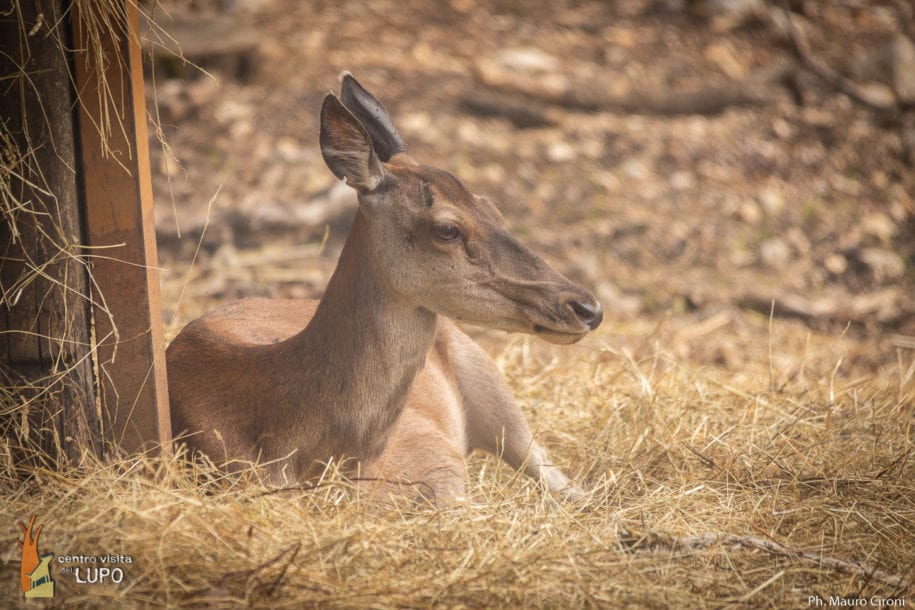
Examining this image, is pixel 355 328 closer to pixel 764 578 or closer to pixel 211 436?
pixel 211 436

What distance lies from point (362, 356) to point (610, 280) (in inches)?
165

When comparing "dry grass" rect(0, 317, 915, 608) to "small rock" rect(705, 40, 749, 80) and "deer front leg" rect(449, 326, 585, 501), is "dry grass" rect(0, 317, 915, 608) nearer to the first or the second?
"deer front leg" rect(449, 326, 585, 501)

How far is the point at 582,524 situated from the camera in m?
3.53

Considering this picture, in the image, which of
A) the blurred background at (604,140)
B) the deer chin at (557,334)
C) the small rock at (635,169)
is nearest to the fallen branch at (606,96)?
the blurred background at (604,140)

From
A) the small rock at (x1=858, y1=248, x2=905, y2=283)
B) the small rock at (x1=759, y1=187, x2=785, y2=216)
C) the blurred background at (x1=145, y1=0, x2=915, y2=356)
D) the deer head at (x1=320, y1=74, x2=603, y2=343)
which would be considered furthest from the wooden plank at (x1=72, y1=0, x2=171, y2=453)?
the small rock at (x1=759, y1=187, x2=785, y2=216)

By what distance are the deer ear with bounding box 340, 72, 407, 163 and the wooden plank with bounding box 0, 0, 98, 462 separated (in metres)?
1.11

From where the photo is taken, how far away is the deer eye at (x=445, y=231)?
3.61 meters

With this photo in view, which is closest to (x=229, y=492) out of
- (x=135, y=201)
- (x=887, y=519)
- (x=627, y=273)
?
(x=135, y=201)

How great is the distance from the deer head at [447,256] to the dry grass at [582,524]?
27.2 inches

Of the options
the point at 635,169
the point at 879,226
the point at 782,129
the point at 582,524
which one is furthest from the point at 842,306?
the point at 582,524

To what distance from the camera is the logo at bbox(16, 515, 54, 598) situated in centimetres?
278

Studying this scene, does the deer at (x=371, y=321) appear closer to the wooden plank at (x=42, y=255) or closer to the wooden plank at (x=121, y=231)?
the wooden plank at (x=121, y=231)

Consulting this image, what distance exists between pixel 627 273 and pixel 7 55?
17.1 feet

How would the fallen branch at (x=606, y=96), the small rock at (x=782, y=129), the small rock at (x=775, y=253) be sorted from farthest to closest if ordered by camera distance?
the fallen branch at (x=606, y=96) < the small rock at (x=782, y=129) < the small rock at (x=775, y=253)
